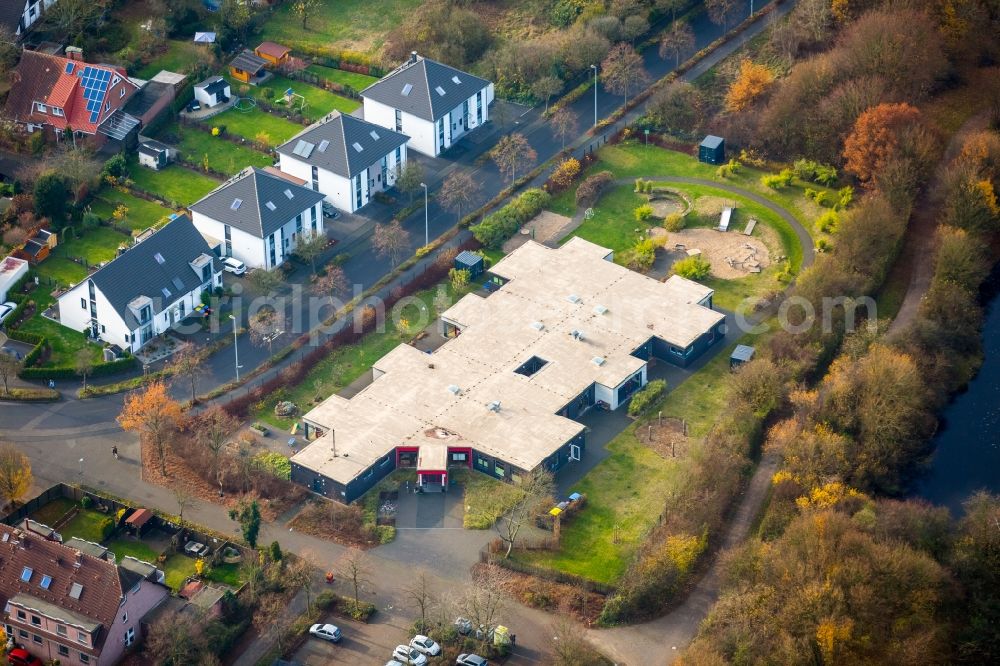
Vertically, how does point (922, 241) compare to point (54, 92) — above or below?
below

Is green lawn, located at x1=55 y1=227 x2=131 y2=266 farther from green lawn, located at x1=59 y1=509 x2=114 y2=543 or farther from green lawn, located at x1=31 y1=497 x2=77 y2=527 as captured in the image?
green lawn, located at x1=59 y1=509 x2=114 y2=543

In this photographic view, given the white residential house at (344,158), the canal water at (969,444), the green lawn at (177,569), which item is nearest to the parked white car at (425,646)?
the green lawn at (177,569)

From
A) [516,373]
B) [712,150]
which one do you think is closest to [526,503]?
[516,373]

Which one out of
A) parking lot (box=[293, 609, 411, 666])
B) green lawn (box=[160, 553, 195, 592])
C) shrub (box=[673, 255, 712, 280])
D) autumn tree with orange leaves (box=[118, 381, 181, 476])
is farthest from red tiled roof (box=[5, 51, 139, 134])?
parking lot (box=[293, 609, 411, 666])

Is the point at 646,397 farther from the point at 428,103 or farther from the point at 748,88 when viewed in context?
the point at 748,88

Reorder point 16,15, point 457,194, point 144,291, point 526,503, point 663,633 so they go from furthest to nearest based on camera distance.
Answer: point 16,15 < point 457,194 < point 144,291 < point 526,503 < point 663,633

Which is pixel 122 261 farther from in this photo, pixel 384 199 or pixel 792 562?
pixel 792 562

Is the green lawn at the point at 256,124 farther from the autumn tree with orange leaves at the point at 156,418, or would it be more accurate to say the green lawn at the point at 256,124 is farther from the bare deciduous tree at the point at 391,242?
the autumn tree with orange leaves at the point at 156,418
